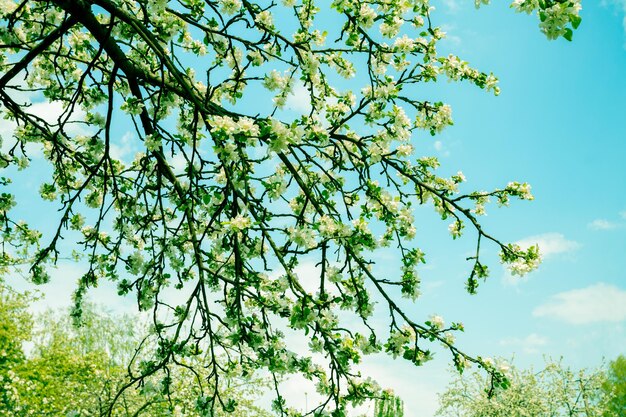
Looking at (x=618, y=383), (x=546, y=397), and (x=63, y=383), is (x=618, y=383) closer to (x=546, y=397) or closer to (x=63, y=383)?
(x=546, y=397)

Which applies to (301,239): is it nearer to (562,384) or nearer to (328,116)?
(328,116)

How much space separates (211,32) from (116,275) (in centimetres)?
322

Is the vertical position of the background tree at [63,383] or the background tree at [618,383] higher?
the background tree at [618,383]

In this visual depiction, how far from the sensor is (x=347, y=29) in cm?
711

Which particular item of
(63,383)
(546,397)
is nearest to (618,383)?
(546,397)

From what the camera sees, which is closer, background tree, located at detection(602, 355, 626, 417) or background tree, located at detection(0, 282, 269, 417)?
background tree, located at detection(0, 282, 269, 417)

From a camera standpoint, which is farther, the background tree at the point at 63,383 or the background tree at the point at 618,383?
the background tree at the point at 618,383

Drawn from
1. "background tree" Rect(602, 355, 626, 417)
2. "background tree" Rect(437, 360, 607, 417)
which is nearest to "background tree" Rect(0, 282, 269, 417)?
"background tree" Rect(437, 360, 607, 417)

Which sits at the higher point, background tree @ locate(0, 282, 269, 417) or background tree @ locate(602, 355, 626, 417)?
background tree @ locate(602, 355, 626, 417)

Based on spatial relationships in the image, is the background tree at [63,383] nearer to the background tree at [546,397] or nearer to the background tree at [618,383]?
the background tree at [546,397]

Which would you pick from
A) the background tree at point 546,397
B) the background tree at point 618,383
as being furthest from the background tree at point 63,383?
the background tree at point 618,383

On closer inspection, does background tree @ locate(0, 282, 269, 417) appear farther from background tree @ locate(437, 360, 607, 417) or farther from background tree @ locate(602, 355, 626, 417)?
background tree @ locate(602, 355, 626, 417)

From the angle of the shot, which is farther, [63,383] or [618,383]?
[618,383]

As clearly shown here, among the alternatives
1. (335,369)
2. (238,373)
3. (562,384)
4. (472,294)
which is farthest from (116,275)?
(562,384)
